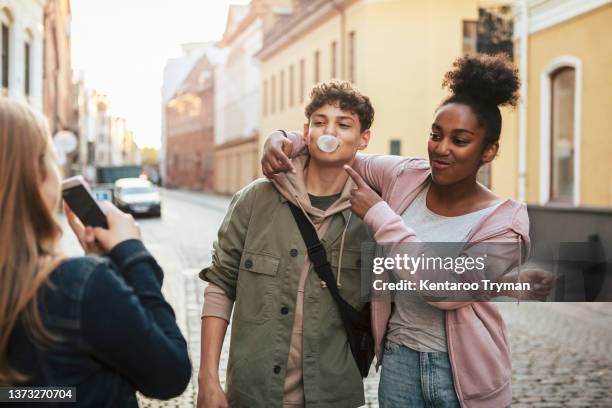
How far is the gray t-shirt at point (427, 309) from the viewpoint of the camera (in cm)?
287

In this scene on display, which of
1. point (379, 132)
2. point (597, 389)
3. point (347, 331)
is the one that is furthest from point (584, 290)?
point (379, 132)

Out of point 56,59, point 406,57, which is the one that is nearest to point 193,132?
point 56,59

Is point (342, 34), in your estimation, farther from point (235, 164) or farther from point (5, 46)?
point (235, 164)

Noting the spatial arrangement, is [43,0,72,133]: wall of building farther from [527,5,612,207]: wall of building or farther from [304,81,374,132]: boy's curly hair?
[304,81,374,132]: boy's curly hair

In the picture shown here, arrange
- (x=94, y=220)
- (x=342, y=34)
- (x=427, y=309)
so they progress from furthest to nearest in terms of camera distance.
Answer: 1. (x=342, y=34)
2. (x=427, y=309)
3. (x=94, y=220)

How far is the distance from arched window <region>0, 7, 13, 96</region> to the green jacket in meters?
20.1

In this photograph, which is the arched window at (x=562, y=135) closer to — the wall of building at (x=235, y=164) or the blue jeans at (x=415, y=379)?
the blue jeans at (x=415, y=379)

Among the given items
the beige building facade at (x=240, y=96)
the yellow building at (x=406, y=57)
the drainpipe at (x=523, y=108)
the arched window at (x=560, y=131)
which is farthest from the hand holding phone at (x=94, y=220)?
the beige building facade at (x=240, y=96)

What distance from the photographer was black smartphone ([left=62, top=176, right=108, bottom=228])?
227 cm

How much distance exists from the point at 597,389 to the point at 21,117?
598 cm

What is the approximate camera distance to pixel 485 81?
296 cm

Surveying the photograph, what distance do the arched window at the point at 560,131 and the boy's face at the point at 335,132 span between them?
42.1ft

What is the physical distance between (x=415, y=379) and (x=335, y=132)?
96 centimetres

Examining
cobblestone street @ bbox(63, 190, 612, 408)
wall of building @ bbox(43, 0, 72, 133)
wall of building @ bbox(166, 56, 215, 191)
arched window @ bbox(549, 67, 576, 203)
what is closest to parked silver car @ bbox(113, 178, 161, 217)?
wall of building @ bbox(43, 0, 72, 133)
